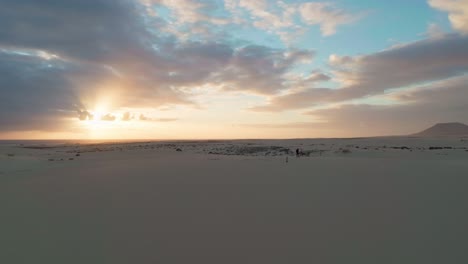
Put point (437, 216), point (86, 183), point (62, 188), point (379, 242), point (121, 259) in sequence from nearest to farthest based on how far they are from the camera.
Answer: point (121, 259) → point (379, 242) → point (437, 216) → point (62, 188) → point (86, 183)

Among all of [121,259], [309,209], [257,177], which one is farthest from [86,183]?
[309,209]

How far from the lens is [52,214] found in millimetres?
6297

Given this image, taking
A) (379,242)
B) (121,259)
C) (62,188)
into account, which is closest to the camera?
(121,259)

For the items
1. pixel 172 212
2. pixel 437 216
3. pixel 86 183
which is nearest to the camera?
pixel 437 216

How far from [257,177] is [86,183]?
6.34 meters

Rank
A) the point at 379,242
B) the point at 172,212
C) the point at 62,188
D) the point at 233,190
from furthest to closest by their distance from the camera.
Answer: the point at 62,188 → the point at 233,190 → the point at 172,212 → the point at 379,242

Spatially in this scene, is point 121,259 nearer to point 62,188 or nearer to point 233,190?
point 233,190

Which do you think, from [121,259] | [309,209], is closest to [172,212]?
[121,259]

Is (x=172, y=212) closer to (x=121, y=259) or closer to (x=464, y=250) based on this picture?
(x=121, y=259)

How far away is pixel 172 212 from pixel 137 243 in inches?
65.1

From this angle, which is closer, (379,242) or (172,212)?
(379,242)

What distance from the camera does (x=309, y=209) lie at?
6.29 metres

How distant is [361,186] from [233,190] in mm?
4027

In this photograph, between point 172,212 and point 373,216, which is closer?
point 373,216
